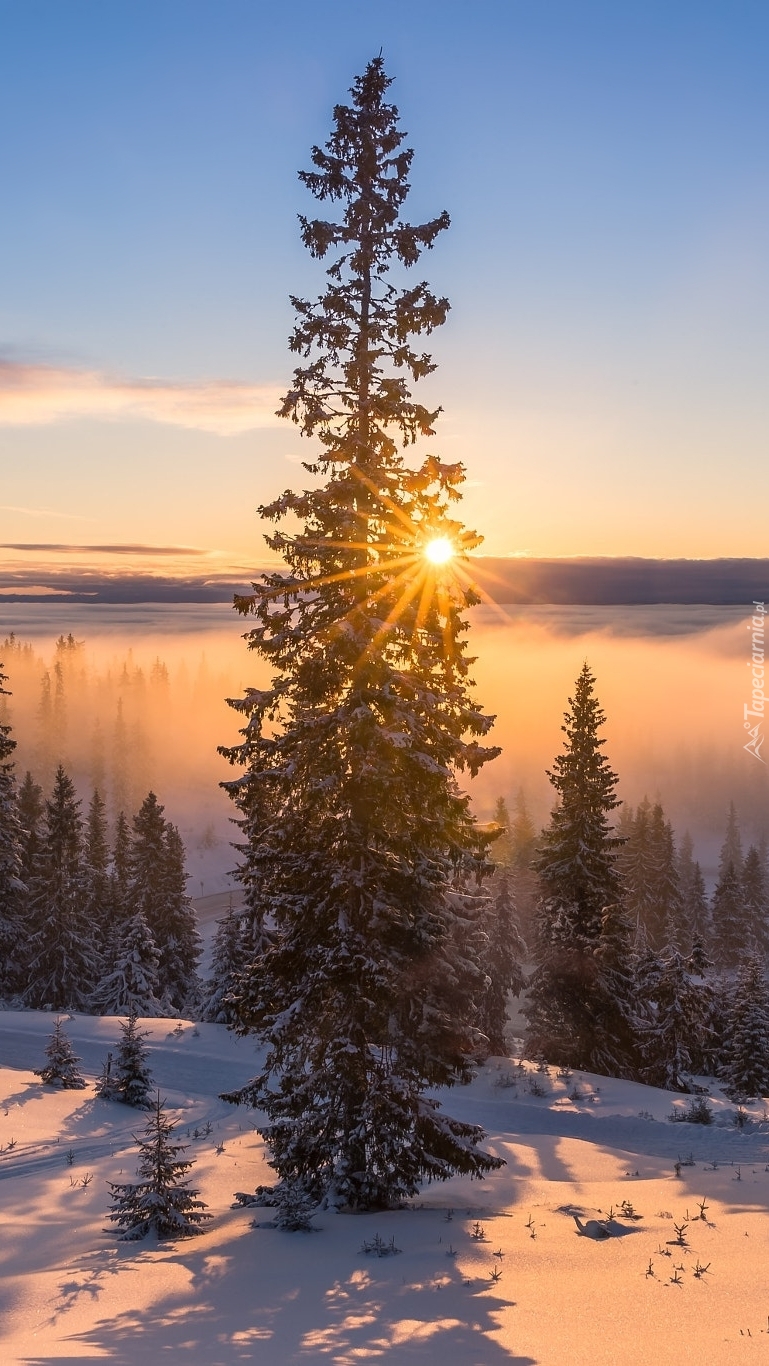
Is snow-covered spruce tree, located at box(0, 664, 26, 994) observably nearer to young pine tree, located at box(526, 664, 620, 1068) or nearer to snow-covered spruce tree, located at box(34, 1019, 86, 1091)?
snow-covered spruce tree, located at box(34, 1019, 86, 1091)

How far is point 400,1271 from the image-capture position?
10398mm

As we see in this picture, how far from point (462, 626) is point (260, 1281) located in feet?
29.1

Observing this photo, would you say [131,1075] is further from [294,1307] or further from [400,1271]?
[294,1307]

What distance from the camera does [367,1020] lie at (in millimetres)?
13039

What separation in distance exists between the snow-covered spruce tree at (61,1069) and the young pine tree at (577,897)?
58.7 ft

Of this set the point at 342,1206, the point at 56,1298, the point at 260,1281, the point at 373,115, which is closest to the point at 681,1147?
the point at 342,1206

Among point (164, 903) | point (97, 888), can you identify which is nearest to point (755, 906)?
point (164, 903)

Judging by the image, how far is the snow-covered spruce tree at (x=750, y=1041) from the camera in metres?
35.6

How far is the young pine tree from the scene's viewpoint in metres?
34.0

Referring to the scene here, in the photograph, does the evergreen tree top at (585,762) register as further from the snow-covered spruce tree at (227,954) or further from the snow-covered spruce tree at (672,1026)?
the snow-covered spruce tree at (227,954)

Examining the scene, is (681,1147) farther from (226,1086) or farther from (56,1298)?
(56,1298)

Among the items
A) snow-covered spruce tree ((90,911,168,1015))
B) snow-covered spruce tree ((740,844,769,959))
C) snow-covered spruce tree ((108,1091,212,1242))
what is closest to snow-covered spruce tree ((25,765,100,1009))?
snow-covered spruce tree ((90,911,168,1015))

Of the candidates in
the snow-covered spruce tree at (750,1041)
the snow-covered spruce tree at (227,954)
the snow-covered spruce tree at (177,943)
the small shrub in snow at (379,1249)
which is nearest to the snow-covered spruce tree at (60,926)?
the snow-covered spruce tree at (177,943)

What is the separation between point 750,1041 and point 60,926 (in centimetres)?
3658
